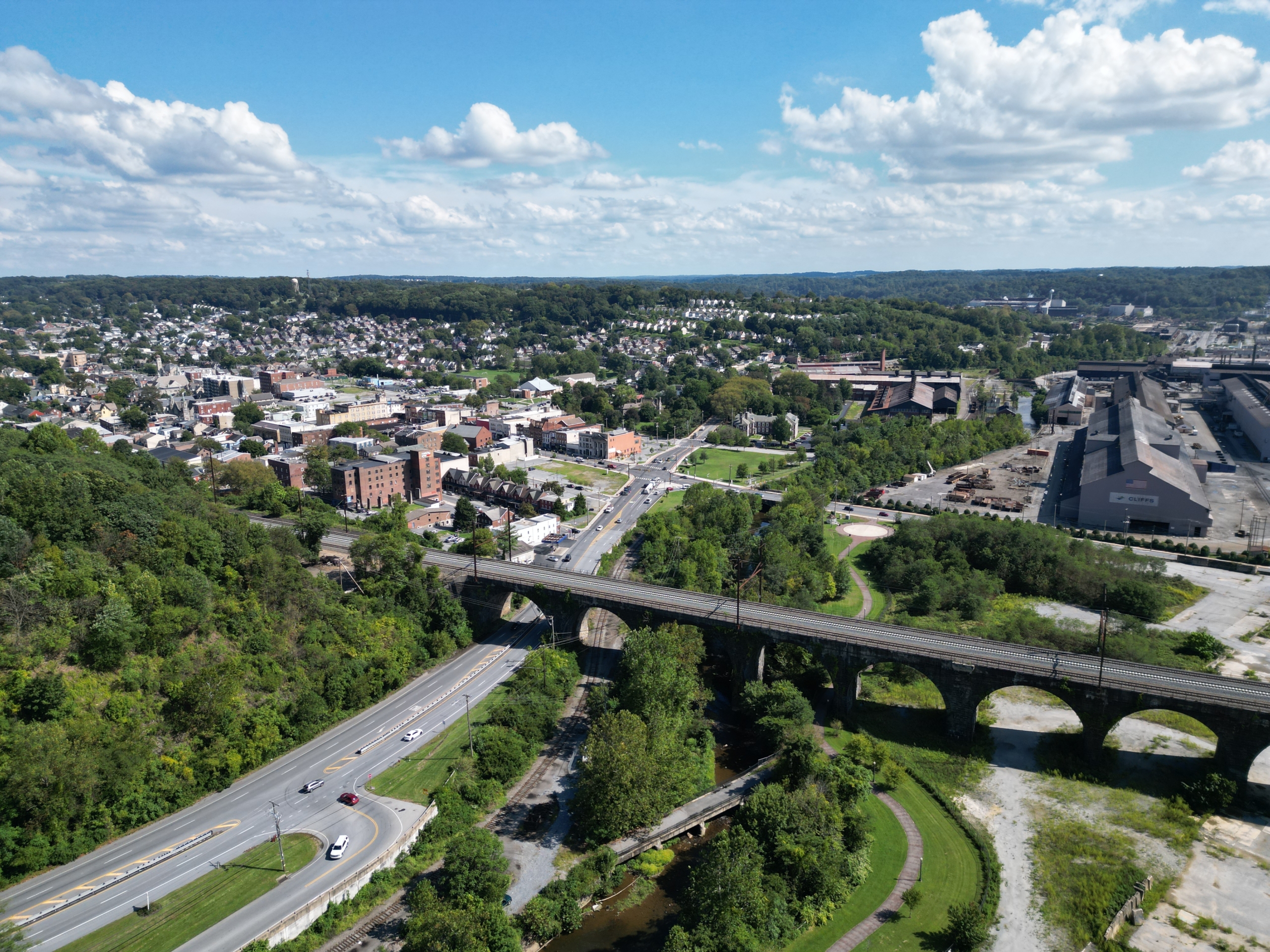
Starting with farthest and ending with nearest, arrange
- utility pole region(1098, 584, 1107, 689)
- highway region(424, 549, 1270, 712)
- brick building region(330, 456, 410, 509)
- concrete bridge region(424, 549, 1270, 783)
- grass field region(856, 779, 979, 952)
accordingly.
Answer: brick building region(330, 456, 410, 509)
highway region(424, 549, 1270, 712)
utility pole region(1098, 584, 1107, 689)
concrete bridge region(424, 549, 1270, 783)
grass field region(856, 779, 979, 952)

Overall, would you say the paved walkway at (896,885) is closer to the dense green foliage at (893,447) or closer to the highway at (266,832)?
the highway at (266,832)

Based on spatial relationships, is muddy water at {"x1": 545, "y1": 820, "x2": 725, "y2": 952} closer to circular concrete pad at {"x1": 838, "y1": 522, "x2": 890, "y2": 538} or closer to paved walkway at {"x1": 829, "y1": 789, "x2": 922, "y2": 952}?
paved walkway at {"x1": 829, "y1": 789, "x2": 922, "y2": 952}

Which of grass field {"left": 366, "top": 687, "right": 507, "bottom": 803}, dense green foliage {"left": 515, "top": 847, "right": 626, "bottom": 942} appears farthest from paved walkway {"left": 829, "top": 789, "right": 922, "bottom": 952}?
grass field {"left": 366, "top": 687, "right": 507, "bottom": 803}

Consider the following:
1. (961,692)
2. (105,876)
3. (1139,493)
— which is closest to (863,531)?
(1139,493)

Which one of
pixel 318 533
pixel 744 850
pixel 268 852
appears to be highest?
pixel 318 533

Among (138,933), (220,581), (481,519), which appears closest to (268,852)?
(138,933)

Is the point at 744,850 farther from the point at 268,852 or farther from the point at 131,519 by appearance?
the point at 131,519

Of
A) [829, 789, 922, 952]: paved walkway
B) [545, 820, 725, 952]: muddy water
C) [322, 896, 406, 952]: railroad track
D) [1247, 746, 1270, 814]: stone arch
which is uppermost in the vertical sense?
[1247, 746, 1270, 814]: stone arch
